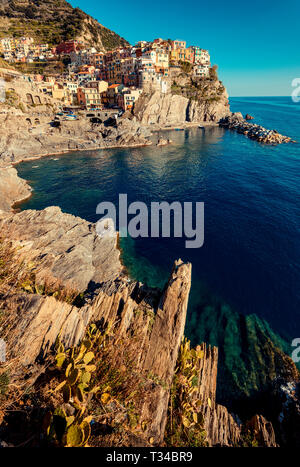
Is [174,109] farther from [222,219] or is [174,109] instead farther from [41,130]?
[222,219]

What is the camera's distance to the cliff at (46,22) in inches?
6555

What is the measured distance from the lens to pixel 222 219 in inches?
1503

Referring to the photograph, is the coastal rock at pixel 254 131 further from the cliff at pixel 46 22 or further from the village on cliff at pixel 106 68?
the cliff at pixel 46 22

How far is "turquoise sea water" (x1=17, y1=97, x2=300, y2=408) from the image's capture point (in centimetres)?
2027

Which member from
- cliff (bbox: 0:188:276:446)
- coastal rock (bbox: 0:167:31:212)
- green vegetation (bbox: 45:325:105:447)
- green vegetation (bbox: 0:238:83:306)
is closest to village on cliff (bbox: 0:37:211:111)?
coastal rock (bbox: 0:167:31:212)

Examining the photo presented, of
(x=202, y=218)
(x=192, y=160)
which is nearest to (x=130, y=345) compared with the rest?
(x=202, y=218)

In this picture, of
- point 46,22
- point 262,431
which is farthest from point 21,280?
point 46,22

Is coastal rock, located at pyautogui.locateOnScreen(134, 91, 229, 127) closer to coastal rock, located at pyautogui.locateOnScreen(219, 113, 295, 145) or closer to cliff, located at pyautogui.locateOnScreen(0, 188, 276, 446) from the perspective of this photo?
coastal rock, located at pyautogui.locateOnScreen(219, 113, 295, 145)

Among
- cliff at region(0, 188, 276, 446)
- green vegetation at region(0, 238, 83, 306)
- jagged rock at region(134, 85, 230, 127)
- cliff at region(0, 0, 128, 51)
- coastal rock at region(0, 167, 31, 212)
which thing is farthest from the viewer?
cliff at region(0, 0, 128, 51)

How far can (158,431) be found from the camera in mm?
8461

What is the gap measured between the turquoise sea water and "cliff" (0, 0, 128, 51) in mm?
166449

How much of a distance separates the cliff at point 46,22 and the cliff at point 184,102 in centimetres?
10438

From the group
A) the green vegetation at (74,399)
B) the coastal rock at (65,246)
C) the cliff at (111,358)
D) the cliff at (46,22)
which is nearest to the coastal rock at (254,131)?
the coastal rock at (65,246)

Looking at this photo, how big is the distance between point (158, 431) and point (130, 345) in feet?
11.4
